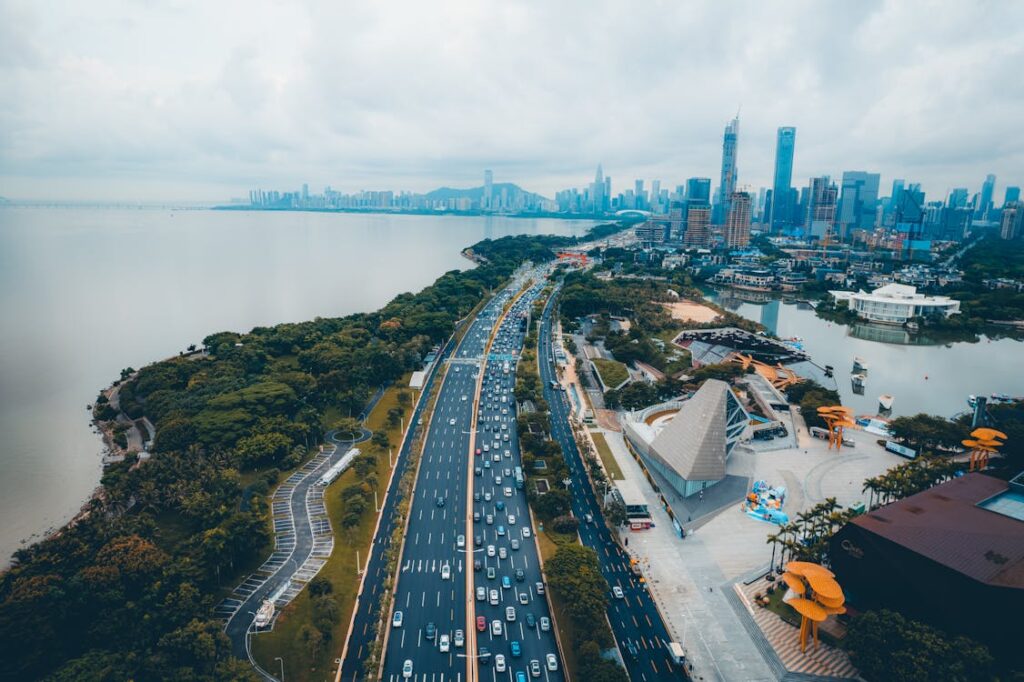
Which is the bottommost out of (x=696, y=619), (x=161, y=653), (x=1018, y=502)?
(x=696, y=619)

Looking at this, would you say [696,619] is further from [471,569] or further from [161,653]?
[161,653]

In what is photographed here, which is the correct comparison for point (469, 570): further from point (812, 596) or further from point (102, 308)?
point (102, 308)

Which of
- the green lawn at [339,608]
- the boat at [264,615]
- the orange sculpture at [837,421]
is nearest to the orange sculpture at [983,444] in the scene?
the orange sculpture at [837,421]

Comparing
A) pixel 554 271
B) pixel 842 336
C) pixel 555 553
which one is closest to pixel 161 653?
pixel 555 553

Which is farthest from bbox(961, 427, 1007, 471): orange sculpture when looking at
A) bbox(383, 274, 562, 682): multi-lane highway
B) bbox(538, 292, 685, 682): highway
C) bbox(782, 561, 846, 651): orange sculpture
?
bbox(383, 274, 562, 682): multi-lane highway

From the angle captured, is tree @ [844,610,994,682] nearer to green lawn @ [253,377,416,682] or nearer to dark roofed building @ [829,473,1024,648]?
dark roofed building @ [829,473,1024,648]

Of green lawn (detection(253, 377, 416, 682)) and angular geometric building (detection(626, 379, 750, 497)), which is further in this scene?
angular geometric building (detection(626, 379, 750, 497))
